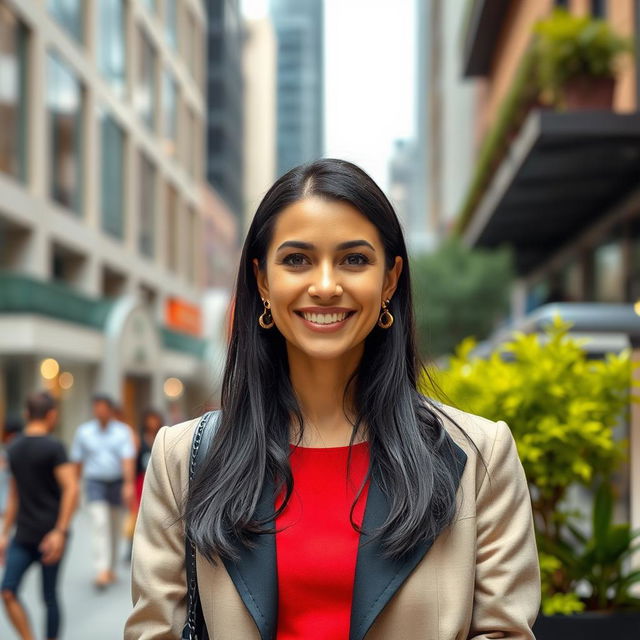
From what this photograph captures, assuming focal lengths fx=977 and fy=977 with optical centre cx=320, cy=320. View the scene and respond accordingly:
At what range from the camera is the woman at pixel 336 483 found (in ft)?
6.97

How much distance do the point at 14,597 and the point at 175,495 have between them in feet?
16.5

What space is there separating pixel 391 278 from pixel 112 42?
104ft

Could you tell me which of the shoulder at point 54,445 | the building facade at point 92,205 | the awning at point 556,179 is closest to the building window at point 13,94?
the building facade at point 92,205

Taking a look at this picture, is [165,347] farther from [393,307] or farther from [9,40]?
[393,307]

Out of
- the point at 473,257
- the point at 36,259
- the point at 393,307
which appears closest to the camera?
the point at 393,307

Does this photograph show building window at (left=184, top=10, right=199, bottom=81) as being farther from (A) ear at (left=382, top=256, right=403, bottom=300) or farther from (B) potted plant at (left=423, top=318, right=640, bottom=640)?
(A) ear at (left=382, top=256, right=403, bottom=300)

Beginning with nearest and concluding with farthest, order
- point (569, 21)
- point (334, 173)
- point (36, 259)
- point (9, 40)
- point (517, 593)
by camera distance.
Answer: point (517, 593) < point (334, 173) < point (569, 21) < point (9, 40) < point (36, 259)

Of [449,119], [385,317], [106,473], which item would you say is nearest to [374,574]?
[385,317]

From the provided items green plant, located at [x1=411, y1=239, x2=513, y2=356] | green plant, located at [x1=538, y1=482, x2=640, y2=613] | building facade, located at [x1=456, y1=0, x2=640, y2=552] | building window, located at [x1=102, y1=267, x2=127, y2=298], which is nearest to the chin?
green plant, located at [x1=538, y1=482, x2=640, y2=613]

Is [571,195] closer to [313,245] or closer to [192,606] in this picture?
[313,245]

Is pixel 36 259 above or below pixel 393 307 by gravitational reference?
above

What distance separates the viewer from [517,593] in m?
2.13

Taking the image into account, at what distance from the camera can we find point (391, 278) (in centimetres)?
237

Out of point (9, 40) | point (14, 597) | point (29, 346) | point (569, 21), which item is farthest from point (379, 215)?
point (9, 40)
